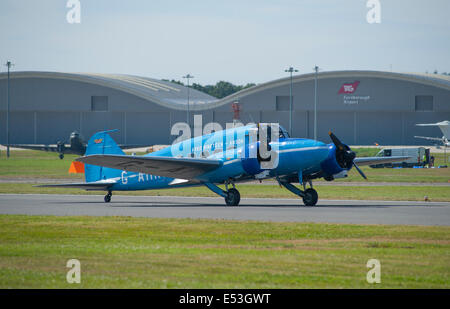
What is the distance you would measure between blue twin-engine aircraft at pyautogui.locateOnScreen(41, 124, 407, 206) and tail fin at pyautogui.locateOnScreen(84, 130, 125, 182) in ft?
4.46

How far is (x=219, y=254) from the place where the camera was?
1410 centimetres

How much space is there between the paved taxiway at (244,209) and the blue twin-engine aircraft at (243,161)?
1.12 m

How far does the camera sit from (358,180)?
48594mm

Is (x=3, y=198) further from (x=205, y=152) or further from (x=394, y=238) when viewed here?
(x=394, y=238)

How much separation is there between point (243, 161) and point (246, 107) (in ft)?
253

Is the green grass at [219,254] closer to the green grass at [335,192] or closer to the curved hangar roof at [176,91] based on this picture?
the green grass at [335,192]

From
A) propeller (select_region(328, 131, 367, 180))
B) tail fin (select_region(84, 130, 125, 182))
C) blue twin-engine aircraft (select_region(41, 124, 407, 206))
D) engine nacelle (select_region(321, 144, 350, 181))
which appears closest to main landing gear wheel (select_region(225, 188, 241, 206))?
blue twin-engine aircraft (select_region(41, 124, 407, 206))

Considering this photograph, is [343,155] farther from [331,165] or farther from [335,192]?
[335,192]

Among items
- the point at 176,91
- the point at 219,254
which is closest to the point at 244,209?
the point at 219,254

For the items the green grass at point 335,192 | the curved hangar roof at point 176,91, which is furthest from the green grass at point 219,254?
the curved hangar roof at point 176,91

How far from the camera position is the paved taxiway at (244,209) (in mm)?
22359

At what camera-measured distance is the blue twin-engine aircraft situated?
86.6ft
